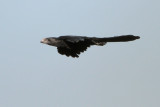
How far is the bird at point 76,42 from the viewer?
27.9 feet

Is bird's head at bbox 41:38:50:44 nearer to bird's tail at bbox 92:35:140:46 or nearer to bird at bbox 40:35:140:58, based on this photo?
bird at bbox 40:35:140:58

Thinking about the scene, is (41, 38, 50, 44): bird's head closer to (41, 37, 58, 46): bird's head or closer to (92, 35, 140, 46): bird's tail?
(41, 37, 58, 46): bird's head

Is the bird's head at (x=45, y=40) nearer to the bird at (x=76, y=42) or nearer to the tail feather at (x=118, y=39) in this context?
the bird at (x=76, y=42)

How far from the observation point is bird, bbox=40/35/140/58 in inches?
335

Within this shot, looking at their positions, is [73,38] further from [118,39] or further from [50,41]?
[118,39]

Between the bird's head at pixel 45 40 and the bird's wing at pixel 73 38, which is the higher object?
the bird's wing at pixel 73 38

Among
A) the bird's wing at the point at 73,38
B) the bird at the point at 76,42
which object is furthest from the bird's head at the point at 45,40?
the bird's wing at the point at 73,38

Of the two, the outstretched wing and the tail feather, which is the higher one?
the tail feather

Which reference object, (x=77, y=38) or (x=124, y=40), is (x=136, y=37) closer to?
(x=124, y=40)

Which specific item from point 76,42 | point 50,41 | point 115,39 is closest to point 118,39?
point 115,39

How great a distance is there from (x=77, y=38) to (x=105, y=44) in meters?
0.83

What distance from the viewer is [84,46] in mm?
8750

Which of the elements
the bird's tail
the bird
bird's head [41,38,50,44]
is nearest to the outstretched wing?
the bird

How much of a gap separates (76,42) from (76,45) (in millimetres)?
206
